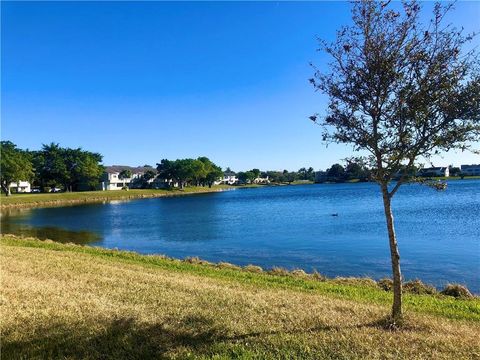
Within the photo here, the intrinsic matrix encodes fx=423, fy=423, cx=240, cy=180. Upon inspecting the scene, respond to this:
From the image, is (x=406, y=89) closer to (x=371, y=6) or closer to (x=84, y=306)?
(x=371, y=6)

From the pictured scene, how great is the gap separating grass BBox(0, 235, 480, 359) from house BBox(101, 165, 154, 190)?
149 m

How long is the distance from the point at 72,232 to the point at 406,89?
43027 millimetres

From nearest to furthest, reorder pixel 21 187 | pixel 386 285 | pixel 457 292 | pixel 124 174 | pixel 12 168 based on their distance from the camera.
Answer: pixel 457 292, pixel 386 285, pixel 12 168, pixel 21 187, pixel 124 174

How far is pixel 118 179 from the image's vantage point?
164m

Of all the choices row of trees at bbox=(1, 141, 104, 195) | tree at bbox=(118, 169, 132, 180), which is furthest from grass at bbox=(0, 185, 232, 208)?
tree at bbox=(118, 169, 132, 180)

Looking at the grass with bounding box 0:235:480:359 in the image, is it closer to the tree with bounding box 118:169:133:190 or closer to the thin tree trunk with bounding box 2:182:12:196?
the thin tree trunk with bounding box 2:182:12:196

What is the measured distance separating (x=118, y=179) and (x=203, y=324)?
163 meters

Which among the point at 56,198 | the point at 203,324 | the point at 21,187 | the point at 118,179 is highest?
the point at 118,179

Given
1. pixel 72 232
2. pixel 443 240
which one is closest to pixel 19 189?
pixel 72 232

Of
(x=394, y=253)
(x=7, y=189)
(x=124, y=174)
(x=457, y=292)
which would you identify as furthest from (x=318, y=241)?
(x=124, y=174)

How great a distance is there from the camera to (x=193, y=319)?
27.3ft

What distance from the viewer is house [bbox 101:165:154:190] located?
158 meters

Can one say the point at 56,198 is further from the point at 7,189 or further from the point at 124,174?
the point at 124,174

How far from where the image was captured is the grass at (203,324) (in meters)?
6.81
